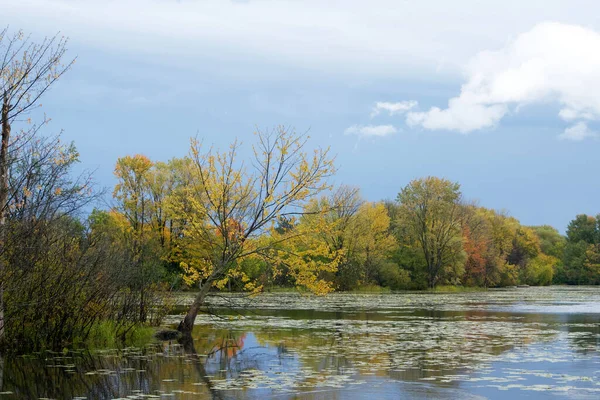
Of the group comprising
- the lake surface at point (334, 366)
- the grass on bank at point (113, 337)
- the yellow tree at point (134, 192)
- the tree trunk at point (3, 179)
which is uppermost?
the yellow tree at point (134, 192)

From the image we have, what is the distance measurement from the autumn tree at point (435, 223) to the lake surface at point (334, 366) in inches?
2029

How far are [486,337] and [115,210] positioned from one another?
149ft

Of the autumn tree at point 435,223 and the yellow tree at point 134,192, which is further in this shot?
the autumn tree at point 435,223

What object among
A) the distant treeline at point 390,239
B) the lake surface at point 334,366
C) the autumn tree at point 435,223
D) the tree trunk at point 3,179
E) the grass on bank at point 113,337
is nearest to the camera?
the lake surface at point 334,366

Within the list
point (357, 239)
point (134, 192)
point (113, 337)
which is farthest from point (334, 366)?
point (357, 239)

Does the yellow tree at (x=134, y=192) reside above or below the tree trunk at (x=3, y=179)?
above

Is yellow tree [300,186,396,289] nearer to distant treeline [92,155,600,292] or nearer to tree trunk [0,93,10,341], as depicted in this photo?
distant treeline [92,155,600,292]

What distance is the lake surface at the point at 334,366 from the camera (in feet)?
40.2

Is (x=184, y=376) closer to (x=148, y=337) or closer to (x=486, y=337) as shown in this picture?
(x=148, y=337)

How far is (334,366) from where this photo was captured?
15547mm

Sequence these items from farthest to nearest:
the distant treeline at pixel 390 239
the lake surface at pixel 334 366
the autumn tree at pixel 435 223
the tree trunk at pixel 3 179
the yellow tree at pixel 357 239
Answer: the autumn tree at pixel 435 223 → the yellow tree at pixel 357 239 → the distant treeline at pixel 390 239 → the tree trunk at pixel 3 179 → the lake surface at pixel 334 366

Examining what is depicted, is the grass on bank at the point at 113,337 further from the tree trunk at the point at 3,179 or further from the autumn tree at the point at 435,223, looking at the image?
the autumn tree at the point at 435,223

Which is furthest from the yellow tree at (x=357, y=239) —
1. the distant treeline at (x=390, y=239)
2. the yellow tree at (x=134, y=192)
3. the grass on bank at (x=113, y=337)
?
the grass on bank at (x=113, y=337)

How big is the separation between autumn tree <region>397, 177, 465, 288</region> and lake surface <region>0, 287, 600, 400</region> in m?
51.5
